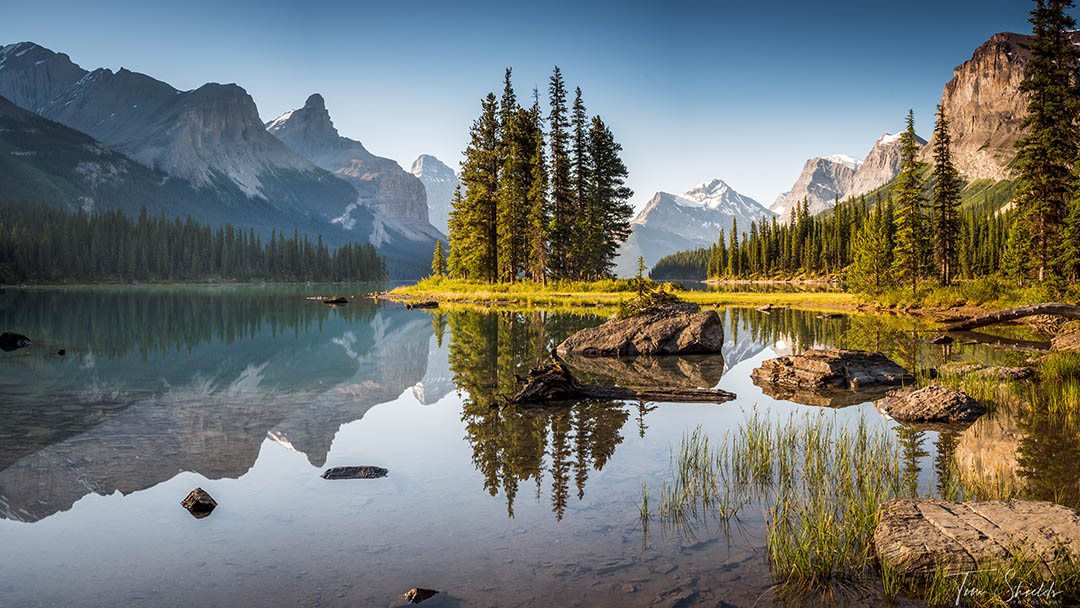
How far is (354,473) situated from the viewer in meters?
9.20

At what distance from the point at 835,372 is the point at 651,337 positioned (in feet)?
26.8

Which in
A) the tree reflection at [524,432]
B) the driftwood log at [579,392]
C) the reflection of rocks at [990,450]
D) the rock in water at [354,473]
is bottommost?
the rock in water at [354,473]

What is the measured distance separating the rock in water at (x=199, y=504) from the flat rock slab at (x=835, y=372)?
553 inches

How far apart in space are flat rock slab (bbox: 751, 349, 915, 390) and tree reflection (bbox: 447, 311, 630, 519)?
19.7 feet

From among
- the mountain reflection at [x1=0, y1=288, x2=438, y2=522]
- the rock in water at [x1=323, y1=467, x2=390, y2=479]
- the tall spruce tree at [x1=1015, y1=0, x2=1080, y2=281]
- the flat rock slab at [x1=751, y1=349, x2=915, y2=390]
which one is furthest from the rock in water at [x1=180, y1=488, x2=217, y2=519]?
the tall spruce tree at [x1=1015, y1=0, x2=1080, y2=281]

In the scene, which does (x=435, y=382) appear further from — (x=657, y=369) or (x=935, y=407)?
(x=935, y=407)

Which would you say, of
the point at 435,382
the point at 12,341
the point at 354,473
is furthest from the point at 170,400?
the point at 12,341

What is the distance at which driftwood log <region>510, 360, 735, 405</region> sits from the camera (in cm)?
1398

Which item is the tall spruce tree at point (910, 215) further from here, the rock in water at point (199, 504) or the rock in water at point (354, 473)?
the rock in water at point (199, 504)

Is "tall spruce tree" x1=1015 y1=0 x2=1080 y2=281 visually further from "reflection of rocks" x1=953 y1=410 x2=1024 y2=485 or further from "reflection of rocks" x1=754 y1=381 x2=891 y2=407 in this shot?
"reflection of rocks" x1=953 y1=410 x2=1024 y2=485

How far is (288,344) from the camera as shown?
28.4 metres

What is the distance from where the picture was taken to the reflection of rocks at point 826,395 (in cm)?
1419

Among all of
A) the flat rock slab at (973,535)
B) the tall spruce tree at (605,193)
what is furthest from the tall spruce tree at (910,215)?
the flat rock slab at (973,535)

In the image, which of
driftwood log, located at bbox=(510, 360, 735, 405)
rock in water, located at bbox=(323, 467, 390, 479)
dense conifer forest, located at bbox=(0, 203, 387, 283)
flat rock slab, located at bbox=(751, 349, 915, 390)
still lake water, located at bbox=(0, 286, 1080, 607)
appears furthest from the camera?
dense conifer forest, located at bbox=(0, 203, 387, 283)
